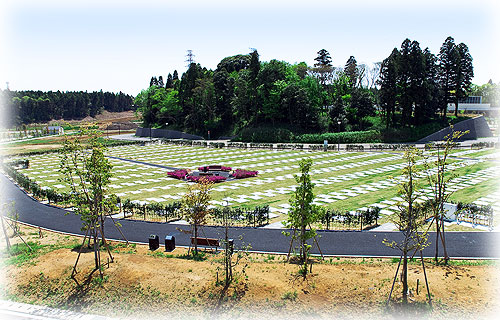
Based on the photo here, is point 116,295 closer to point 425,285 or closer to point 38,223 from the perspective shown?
point 425,285

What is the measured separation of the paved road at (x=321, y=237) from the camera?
1666 cm

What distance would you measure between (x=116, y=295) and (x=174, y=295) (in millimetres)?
2245

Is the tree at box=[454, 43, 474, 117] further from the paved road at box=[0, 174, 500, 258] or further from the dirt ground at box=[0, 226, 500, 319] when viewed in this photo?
the dirt ground at box=[0, 226, 500, 319]

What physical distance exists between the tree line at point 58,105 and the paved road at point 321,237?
12280 cm

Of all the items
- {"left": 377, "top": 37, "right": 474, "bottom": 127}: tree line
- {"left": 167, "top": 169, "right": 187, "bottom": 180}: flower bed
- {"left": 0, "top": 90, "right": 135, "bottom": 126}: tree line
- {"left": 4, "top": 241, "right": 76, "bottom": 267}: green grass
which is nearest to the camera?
{"left": 4, "top": 241, "right": 76, "bottom": 267}: green grass

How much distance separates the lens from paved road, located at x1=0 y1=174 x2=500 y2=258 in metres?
16.7

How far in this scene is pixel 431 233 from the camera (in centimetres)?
1875

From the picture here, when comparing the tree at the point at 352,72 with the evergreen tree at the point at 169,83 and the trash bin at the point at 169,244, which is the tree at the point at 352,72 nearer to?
the evergreen tree at the point at 169,83

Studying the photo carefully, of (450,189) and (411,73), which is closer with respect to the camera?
(450,189)

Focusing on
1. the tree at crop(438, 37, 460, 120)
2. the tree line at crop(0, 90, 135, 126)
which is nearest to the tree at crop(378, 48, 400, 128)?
the tree at crop(438, 37, 460, 120)

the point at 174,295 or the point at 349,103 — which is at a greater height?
the point at 349,103

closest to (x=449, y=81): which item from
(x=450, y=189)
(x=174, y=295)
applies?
(x=450, y=189)

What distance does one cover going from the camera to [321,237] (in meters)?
18.5

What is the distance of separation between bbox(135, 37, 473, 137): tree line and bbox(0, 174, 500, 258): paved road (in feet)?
146
